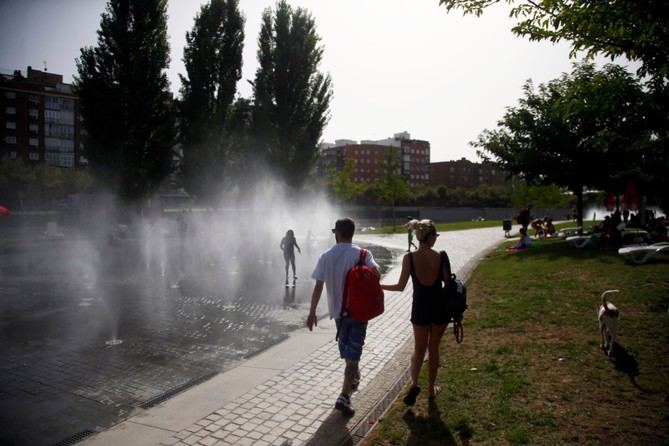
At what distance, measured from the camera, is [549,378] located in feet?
16.2

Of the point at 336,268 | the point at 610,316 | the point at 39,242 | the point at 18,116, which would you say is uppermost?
the point at 18,116

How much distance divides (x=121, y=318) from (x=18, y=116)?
273ft

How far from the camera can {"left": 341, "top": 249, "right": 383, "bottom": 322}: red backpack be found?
4273 mm

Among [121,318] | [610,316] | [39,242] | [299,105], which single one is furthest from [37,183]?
[610,316]

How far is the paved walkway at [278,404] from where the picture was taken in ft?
12.9

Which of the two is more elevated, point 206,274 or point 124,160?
point 124,160

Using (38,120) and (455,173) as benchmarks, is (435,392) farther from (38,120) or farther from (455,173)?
(455,173)

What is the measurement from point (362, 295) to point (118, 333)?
534cm

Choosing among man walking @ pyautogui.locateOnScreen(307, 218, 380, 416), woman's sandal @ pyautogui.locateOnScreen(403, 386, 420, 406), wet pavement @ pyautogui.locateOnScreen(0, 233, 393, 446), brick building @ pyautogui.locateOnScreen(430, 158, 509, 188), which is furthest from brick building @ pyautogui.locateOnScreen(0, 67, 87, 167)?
brick building @ pyautogui.locateOnScreen(430, 158, 509, 188)

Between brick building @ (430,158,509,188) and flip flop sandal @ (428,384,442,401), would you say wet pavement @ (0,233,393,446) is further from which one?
brick building @ (430,158,509,188)

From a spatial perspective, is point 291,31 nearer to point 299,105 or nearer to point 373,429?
point 299,105

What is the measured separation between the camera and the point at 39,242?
2695 centimetres

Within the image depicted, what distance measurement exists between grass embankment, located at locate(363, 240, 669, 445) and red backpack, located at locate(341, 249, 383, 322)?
40.8 inches

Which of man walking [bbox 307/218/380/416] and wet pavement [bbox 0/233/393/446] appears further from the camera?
wet pavement [bbox 0/233/393/446]
